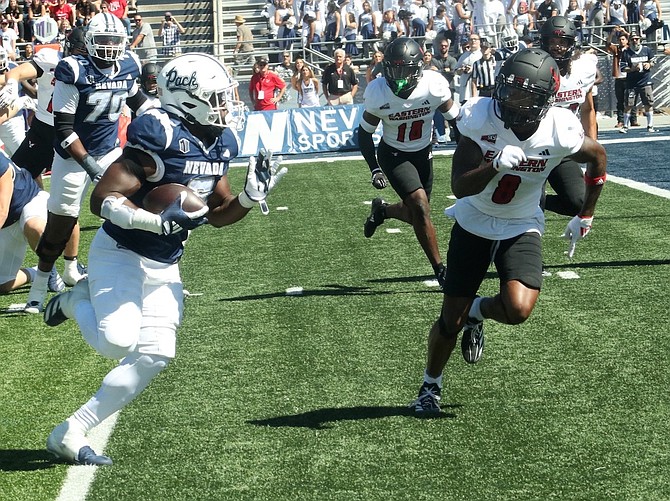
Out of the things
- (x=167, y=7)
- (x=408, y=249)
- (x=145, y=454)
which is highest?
(x=145, y=454)

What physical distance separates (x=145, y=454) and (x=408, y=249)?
214 inches

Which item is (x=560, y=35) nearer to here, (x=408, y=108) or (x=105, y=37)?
(x=408, y=108)

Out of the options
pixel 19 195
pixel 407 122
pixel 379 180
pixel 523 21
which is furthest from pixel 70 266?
pixel 523 21

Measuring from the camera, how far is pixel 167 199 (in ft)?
14.6

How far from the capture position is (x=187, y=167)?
4574 millimetres

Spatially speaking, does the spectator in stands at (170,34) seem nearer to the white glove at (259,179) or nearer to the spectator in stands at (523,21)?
the spectator in stands at (523,21)

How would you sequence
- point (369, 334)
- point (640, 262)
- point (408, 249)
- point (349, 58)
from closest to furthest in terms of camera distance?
point (369, 334), point (640, 262), point (408, 249), point (349, 58)

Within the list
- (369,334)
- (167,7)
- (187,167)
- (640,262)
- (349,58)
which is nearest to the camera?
(187,167)

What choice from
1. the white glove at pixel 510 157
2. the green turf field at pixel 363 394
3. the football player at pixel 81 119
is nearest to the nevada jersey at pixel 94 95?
the football player at pixel 81 119

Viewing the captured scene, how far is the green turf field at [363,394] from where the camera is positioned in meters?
4.23

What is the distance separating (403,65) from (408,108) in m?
0.36

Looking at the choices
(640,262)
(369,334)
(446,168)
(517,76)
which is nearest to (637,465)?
(517,76)

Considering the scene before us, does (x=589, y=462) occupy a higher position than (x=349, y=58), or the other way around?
(x=589, y=462)

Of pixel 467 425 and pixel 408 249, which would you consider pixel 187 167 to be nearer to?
pixel 467 425
